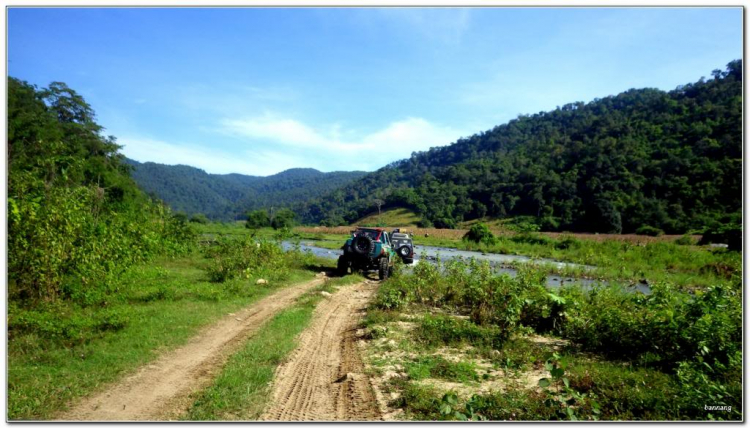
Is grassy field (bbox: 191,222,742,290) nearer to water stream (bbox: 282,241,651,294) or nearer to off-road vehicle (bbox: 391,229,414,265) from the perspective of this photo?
water stream (bbox: 282,241,651,294)

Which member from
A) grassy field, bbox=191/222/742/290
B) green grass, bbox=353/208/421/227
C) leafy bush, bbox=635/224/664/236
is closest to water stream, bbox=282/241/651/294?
grassy field, bbox=191/222/742/290

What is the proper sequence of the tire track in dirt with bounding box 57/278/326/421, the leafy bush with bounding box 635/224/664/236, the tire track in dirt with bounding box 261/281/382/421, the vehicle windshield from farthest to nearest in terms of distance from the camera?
1. the leafy bush with bounding box 635/224/664/236
2. the vehicle windshield
3. the tire track in dirt with bounding box 261/281/382/421
4. the tire track in dirt with bounding box 57/278/326/421

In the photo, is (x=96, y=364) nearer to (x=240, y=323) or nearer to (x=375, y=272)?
(x=240, y=323)

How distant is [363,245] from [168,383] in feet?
35.0

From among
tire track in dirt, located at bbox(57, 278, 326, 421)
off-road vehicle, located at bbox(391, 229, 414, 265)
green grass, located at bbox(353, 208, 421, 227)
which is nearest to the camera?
tire track in dirt, located at bbox(57, 278, 326, 421)

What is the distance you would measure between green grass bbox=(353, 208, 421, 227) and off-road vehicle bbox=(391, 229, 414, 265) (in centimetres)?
6281

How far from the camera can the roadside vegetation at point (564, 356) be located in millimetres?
4395

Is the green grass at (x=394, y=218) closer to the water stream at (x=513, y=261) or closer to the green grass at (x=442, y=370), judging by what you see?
the water stream at (x=513, y=261)

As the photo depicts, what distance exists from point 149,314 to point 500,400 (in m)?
6.88

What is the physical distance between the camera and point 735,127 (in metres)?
49.8

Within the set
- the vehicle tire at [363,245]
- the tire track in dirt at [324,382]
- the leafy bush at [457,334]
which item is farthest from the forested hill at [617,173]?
the tire track in dirt at [324,382]

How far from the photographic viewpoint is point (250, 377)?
526cm

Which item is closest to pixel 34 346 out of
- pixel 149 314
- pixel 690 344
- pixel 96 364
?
pixel 96 364

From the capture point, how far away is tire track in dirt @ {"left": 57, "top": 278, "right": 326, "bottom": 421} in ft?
14.2
